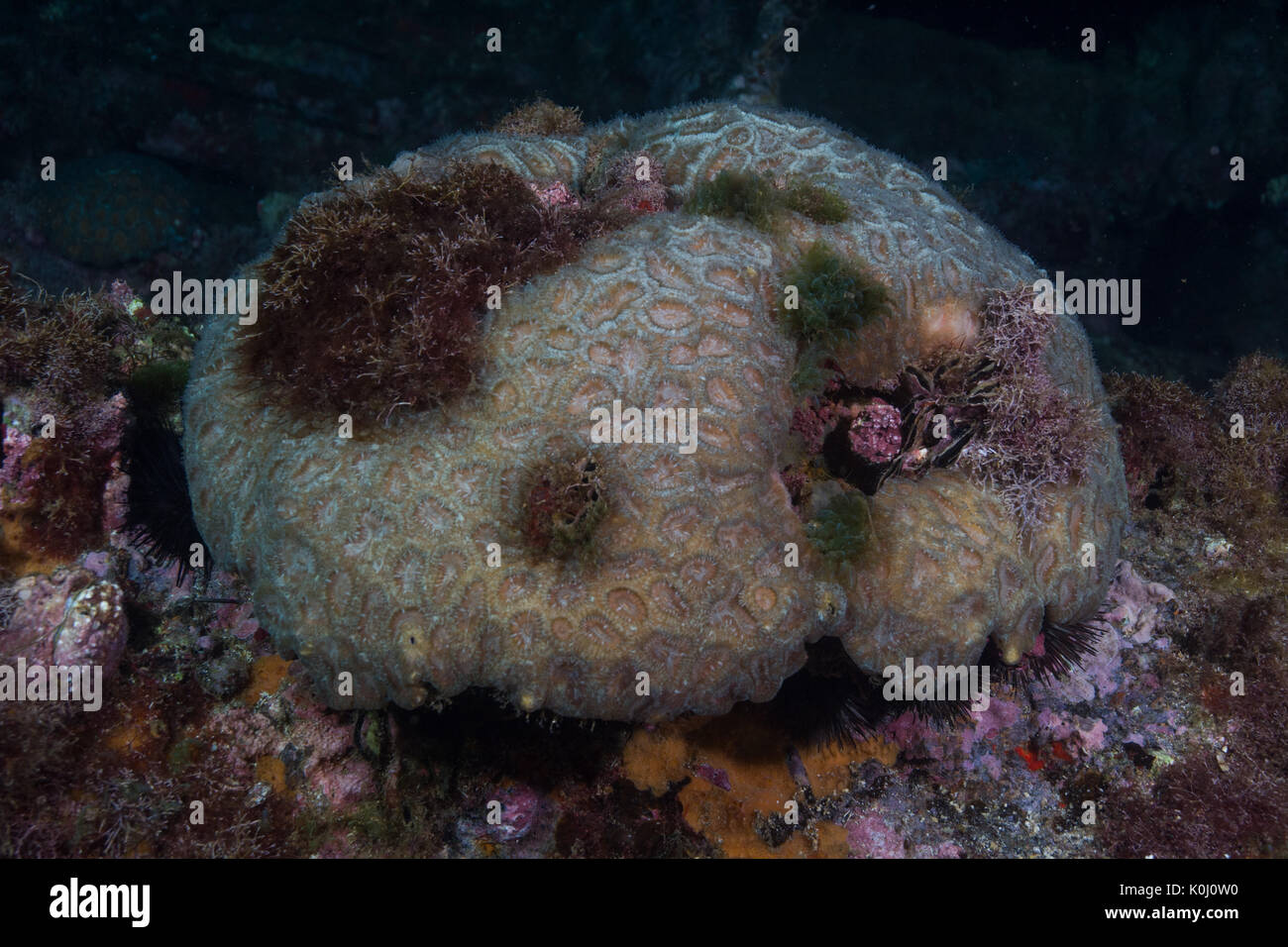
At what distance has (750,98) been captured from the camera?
11367 mm

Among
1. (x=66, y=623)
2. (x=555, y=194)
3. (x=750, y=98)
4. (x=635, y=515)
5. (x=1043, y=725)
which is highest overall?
(x=750, y=98)

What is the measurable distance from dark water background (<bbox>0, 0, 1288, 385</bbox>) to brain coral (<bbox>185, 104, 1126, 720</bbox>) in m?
9.23

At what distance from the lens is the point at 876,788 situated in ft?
15.4

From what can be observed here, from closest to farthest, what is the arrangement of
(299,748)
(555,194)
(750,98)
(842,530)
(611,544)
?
(611,544)
(842,530)
(299,748)
(555,194)
(750,98)

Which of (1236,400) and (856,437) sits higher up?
(1236,400)

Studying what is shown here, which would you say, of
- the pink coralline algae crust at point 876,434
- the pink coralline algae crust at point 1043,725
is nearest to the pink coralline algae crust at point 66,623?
the pink coralline algae crust at point 876,434

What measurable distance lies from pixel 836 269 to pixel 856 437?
3.52 feet

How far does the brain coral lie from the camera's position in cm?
331

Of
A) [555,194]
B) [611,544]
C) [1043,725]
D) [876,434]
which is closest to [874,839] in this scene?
[1043,725]

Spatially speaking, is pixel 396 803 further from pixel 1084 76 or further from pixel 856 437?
pixel 1084 76

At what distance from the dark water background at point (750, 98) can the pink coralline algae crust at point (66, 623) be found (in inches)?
355

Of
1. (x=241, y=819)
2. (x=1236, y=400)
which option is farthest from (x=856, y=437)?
(x=1236, y=400)

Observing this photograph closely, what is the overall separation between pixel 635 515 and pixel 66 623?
11.7 ft

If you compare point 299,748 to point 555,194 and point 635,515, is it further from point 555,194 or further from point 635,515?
point 555,194
